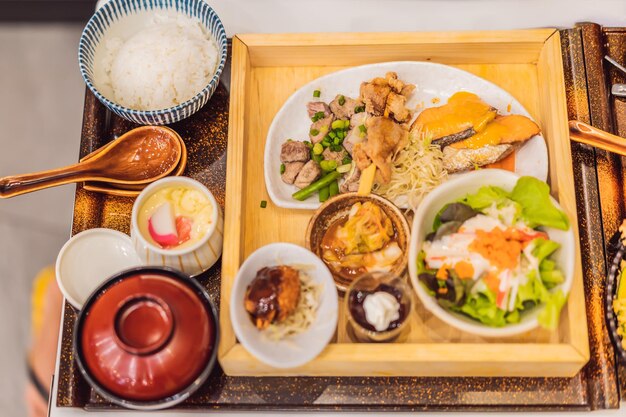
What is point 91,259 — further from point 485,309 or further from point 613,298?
point 613,298

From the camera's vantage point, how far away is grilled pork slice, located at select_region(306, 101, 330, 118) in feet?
9.16

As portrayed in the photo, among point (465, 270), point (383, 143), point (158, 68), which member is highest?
point (158, 68)

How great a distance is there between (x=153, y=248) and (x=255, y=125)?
0.77 metres

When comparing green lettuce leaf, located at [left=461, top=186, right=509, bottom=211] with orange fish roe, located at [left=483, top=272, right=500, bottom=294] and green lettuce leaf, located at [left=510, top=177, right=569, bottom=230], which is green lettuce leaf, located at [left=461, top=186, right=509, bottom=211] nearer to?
green lettuce leaf, located at [left=510, top=177, right=569, bottom=230]

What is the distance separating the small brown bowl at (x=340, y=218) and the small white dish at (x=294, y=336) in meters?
0.12

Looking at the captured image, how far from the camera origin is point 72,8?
4184 mm

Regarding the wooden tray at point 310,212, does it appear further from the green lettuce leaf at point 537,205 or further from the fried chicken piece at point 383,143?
the fried chicken piece at point 383,143

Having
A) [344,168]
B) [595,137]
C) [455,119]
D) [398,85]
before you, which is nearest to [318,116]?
[344,168]

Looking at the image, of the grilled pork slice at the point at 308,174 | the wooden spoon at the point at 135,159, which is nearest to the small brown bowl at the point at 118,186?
the wooden spoon at the point at 135,159

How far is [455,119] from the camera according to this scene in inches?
105

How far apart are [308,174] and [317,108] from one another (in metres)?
0.32

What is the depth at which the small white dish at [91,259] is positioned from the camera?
2.56 meters

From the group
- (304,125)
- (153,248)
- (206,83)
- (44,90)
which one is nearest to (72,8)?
(44,90)

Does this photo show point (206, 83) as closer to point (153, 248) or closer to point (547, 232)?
point (153, 248)
